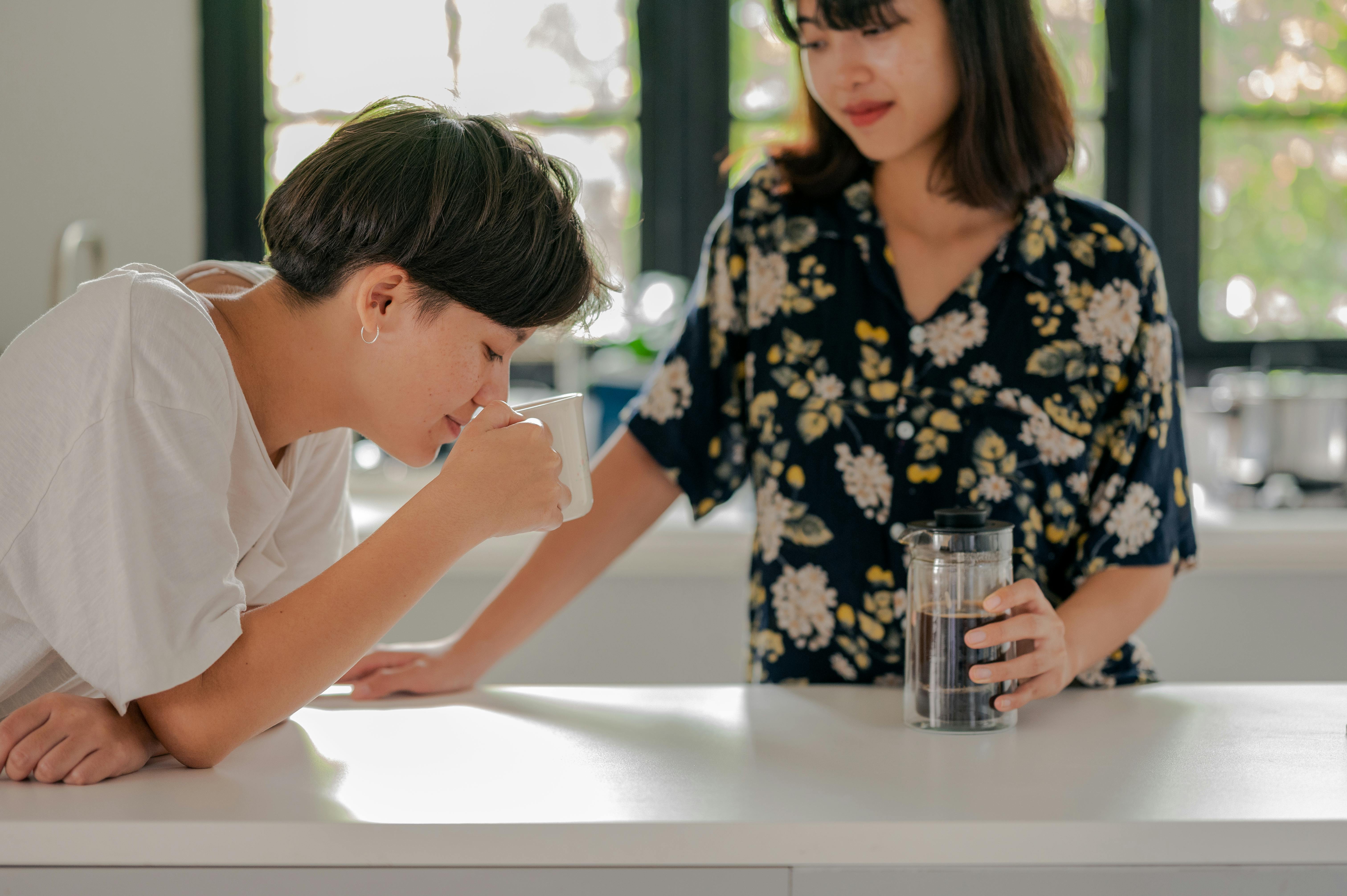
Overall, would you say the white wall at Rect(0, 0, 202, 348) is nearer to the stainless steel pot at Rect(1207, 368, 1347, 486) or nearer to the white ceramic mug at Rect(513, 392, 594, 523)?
the white ceramic mug at Rect(513, 392, 594, 523)

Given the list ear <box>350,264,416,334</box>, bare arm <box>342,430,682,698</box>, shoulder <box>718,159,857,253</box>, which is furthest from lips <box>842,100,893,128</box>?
ear <box>350,264,416,334</box>

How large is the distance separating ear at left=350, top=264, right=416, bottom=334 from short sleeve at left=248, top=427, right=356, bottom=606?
0.17 meters

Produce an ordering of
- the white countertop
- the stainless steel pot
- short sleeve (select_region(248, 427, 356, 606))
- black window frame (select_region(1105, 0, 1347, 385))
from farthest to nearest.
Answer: black window frame (select_region(1105, 0, 1347, 385))
the stainless steel pot
short sleeve (select_region(248, 427, 356, 606))
the white countertop

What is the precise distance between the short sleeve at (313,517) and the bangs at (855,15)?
57cm

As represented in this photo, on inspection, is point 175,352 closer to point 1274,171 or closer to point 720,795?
point 720,795

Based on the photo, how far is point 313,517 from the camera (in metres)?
0.93

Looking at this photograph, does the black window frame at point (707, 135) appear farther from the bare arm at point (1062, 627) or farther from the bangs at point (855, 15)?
the bare arm at point (1062, 627)

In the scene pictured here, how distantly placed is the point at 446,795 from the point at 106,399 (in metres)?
0.31

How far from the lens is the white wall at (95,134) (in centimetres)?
229

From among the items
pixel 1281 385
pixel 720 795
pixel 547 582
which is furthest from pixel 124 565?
pixel 1281 385

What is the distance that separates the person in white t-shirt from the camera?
2.17 ft

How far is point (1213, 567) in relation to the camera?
181 cm

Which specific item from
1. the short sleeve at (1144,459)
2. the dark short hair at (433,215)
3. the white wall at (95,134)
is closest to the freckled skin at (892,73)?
the short sleeve at (1144,459)

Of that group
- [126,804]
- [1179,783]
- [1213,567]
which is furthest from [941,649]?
[1213,567]
